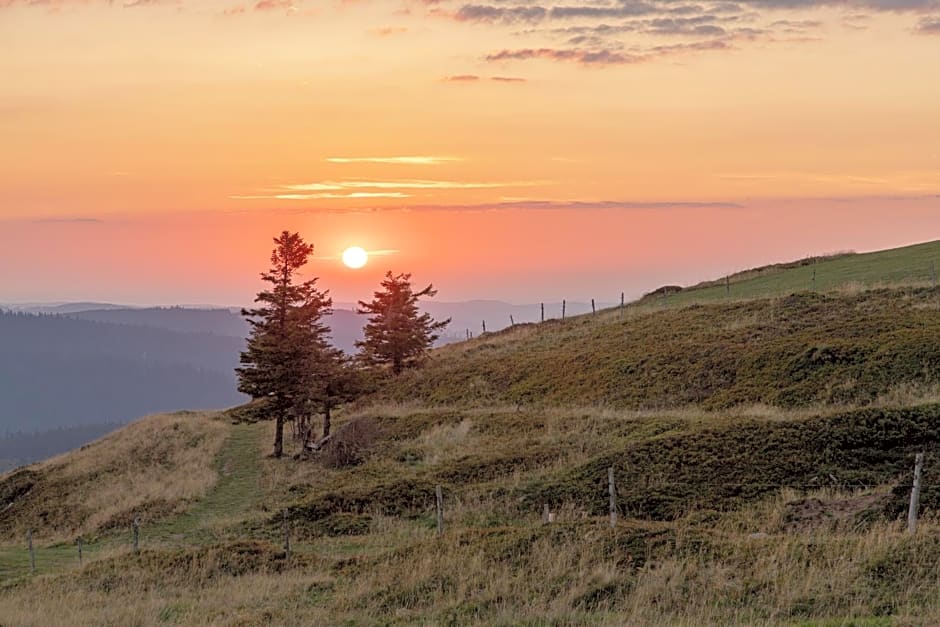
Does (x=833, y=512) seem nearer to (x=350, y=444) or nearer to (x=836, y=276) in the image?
(x=350, y=444)

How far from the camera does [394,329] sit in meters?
60.8

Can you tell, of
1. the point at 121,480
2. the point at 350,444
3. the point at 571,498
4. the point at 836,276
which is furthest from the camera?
the point at 836,276

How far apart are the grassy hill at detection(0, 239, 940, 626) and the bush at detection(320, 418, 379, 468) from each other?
57 cm

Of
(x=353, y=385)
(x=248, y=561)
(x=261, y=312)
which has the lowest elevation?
(x=248, y=561)

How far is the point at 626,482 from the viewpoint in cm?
2470

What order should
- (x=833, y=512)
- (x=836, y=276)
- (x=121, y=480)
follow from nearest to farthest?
(x=833, y=512) < (x=121, y=480) < (x=836, y=276)

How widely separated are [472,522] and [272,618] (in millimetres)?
10394

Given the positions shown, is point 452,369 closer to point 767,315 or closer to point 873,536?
point 767,315

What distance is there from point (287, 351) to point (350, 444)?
265 inches

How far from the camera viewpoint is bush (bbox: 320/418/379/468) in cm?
3825

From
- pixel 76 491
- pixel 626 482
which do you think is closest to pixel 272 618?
pixel 626 482

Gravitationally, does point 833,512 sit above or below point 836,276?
below

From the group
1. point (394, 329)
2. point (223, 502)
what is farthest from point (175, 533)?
point (394, 329)

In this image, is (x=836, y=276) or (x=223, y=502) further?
(x=836, y=276)
